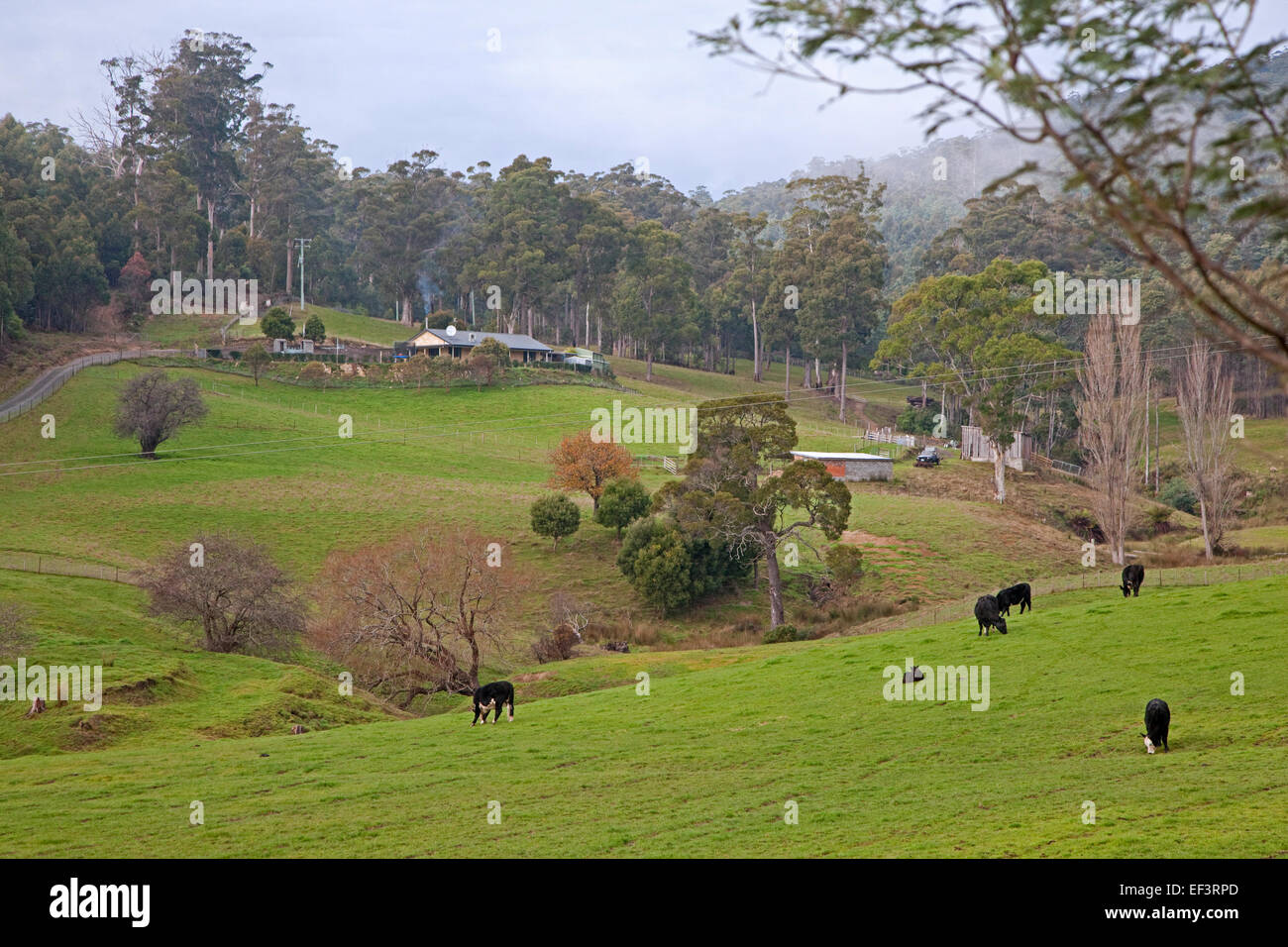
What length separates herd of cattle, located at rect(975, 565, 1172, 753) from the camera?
1653 cm

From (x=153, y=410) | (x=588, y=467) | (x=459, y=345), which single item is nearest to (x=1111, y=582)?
(x=588, y=467)

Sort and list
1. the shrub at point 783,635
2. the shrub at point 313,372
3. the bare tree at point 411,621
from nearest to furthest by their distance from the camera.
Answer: the bare tree at point 411,621 < the shrub at point 783,635 < the shrub at point 313,372

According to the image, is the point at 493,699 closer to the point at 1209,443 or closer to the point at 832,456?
the point at 1209,443

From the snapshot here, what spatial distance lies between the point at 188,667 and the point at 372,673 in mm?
6356

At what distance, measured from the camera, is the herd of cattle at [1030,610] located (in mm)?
16531

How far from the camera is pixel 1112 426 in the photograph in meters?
50.1

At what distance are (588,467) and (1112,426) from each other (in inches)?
998

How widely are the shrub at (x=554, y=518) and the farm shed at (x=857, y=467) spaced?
18.8 m

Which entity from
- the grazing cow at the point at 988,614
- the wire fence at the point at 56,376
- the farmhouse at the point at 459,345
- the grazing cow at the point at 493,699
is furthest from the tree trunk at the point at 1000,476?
the wire fence at the point at 56,376

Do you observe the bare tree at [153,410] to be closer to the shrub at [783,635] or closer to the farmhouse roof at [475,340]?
the farmhouse roof at [475,340]

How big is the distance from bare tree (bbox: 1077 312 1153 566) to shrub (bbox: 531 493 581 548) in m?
24.6

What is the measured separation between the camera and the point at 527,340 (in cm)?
10188

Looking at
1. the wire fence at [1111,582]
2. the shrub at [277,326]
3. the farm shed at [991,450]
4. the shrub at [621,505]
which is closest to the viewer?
the wire fence at [1111,582]

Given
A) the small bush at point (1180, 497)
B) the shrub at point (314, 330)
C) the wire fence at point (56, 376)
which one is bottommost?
the small bush at point (1180, 497)
